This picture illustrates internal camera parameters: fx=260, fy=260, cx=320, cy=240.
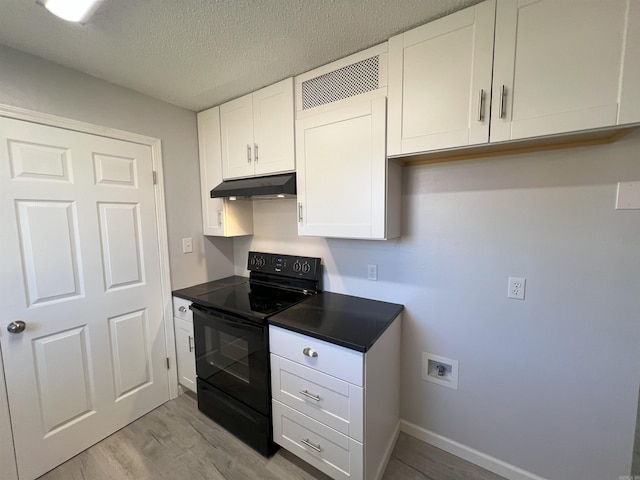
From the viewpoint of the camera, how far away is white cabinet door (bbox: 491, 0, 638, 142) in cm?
93

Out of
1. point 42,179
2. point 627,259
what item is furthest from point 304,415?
point 42,179

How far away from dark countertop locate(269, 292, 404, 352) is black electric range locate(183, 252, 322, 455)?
0.42 feet

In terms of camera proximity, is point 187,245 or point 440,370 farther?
point 187,245

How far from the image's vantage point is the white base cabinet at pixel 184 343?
6.73ft

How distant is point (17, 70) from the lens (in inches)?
54.9

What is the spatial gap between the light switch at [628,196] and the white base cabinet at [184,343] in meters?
2.59

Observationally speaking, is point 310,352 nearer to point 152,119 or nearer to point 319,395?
point 319,395

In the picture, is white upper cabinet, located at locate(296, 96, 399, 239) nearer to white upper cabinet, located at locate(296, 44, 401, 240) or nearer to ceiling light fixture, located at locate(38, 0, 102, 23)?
white upper cabinet, located at locate(296, 44, 401, 240)

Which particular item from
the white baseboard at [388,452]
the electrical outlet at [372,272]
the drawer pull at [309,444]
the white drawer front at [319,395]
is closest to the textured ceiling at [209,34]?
the electrical outlet at [372,272]

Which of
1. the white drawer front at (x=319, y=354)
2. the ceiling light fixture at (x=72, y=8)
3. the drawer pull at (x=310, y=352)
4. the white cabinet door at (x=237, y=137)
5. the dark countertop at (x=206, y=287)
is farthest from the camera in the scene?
the dark countertop at (x=206, y=287)

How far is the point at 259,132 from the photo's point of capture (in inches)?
73.1

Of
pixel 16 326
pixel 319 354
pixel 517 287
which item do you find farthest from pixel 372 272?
pixel 16 326

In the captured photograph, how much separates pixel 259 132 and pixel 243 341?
56.5 inches

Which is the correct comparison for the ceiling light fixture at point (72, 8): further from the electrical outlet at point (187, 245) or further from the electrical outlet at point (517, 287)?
the electrical outlet at point (517, 287)
